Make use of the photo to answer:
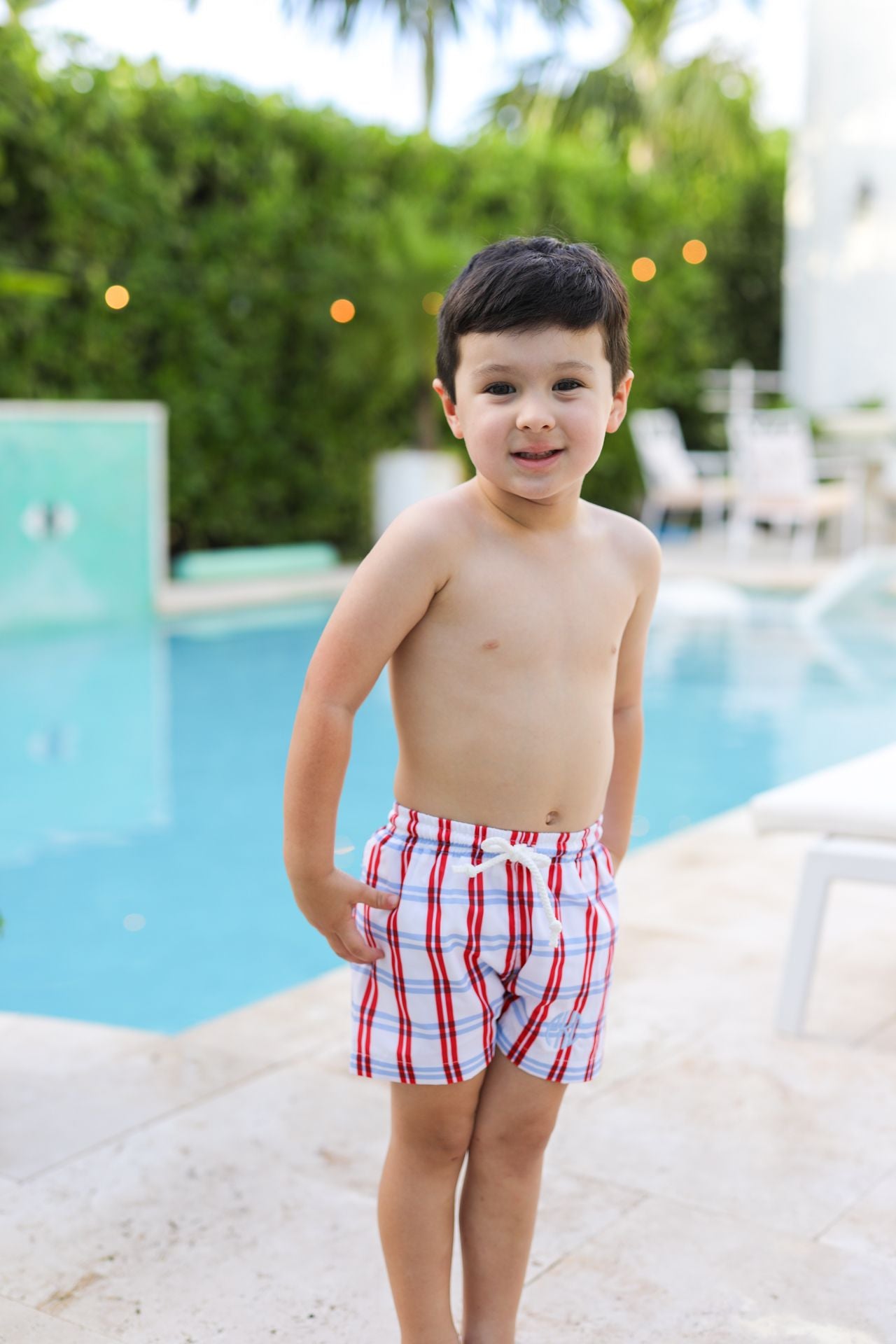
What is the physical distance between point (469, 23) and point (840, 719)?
6901mm


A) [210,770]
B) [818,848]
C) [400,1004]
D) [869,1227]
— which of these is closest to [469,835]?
[400,1004]

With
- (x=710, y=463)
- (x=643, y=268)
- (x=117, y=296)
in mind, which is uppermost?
(x=643, y=268)

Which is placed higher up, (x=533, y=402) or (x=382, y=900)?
(x=533, y=402)

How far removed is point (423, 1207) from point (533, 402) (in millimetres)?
750

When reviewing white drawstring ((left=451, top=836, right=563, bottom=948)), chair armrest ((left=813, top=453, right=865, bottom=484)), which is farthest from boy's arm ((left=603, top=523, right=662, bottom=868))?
chair armrest ((left=813, top=453, right=865, bottom=484))

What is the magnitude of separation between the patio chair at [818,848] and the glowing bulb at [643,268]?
11078 millimetres

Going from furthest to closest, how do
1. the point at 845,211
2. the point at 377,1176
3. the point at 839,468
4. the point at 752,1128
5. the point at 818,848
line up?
the point at 845,211
the point at 839,468
the point at 818,848
the point at 752,1128
the point at 377,1176

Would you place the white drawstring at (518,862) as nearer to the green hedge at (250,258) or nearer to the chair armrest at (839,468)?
the green hedge at (250,258)

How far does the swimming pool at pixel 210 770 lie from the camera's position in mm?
3338

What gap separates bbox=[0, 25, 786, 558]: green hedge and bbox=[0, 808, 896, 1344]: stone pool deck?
721 centimetres

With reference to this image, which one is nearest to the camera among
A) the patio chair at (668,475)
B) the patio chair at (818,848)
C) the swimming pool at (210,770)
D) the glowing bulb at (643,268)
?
the patio chair at (818,848)

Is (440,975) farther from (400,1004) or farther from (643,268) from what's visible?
(643,268)

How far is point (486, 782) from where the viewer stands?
4.48 feet

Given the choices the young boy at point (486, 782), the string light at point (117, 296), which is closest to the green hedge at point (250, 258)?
the string light at point (117, 296)
